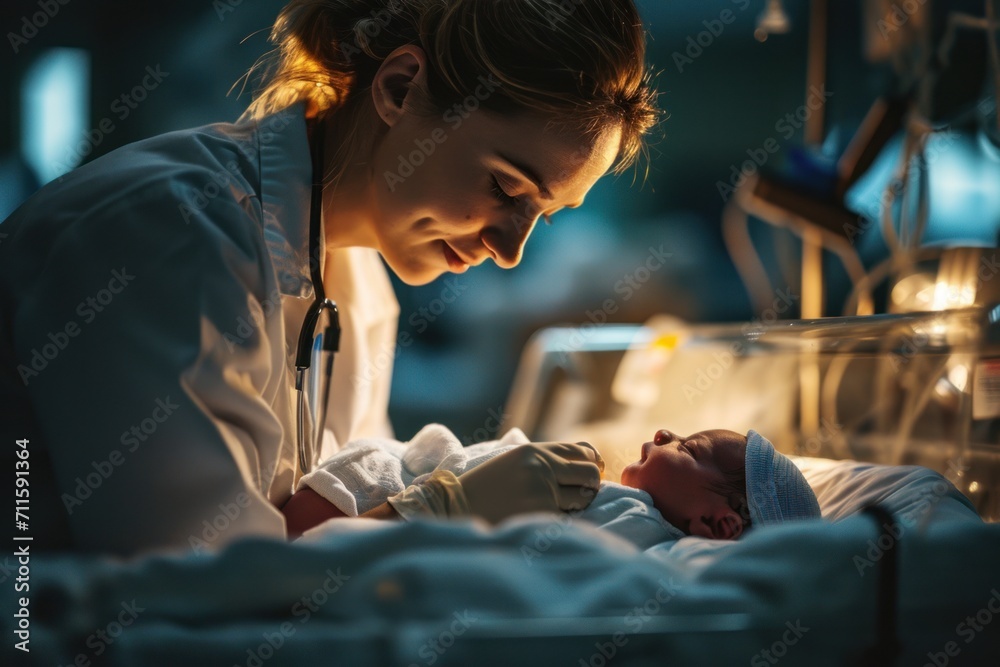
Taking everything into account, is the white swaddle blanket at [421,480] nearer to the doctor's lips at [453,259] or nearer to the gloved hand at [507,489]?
the gloved hand at [507,489]

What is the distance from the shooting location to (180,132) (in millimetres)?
891

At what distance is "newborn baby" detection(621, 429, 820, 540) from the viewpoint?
906 millimetres

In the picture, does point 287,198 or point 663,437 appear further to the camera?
point 663,437

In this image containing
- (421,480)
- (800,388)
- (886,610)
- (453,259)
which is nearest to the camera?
(886,610)

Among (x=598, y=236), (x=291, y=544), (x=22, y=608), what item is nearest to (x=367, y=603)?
(x=291, y=544)

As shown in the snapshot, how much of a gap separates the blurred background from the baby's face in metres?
0.45

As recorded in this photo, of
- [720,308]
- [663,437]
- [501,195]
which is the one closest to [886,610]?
[663,437]

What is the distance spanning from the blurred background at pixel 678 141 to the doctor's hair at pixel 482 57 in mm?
150

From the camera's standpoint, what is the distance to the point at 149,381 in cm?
67

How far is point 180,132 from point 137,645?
571mm

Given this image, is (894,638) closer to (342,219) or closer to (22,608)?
(22,608)

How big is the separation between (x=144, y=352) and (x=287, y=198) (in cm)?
27

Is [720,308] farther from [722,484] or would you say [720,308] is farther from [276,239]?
[276,239]

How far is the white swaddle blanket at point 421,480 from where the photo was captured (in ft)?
2.88
